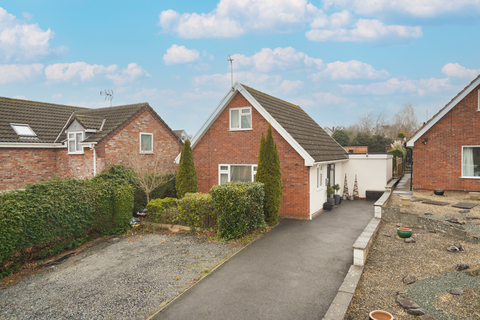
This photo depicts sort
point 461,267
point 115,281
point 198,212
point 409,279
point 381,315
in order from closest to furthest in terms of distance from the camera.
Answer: point 381,315
point 409,279
point 461,267
point 115,281
point 198,212

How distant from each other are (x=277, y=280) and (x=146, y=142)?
596 inches

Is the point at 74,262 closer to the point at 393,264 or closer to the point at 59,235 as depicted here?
the point at 59,235

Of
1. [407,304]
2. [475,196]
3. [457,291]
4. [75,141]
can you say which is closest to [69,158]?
[75,141]

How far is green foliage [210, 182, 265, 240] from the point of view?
9.83 meters

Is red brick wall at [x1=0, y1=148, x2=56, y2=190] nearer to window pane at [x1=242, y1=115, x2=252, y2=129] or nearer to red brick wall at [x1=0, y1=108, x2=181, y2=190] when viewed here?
red brick wall at [x1=0, y1=108, x2=181, y2=190]

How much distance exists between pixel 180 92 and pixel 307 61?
35.9 ft

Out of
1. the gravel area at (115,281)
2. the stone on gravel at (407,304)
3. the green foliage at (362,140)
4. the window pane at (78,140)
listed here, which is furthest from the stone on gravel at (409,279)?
the green foliage at (362,140)

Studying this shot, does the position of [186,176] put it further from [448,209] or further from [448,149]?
[448,149]

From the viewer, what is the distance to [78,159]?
56.4 feet

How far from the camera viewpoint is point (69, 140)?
58.2ft

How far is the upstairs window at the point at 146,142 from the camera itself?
18875 mm

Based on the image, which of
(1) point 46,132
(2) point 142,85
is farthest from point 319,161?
(1) point 46,132

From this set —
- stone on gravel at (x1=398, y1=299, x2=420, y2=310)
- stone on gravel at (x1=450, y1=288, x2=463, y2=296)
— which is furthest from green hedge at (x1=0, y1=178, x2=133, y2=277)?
stone on gravel at (x1=450, y1=288, x2=463, y2=296)

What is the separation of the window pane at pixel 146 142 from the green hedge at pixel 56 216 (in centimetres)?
692
